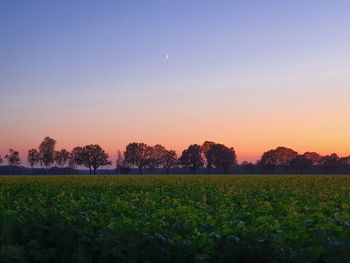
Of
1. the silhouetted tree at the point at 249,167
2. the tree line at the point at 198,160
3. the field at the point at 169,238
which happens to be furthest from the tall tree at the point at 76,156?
the field at the point at 169,238

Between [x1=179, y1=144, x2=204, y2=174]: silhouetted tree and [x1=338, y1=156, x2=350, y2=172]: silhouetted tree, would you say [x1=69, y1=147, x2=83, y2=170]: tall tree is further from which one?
[x1=338, y1=156, x2=350, y2=172]: silhouetted tree

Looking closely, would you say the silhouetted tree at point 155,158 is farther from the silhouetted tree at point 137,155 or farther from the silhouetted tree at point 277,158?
the silhouetted tree at point 277,158

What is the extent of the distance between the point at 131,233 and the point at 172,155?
17200cm

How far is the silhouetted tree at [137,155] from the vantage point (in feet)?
568

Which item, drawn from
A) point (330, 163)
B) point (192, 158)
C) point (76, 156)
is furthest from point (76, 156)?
point (330, 163)

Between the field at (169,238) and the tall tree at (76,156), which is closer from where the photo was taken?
the field at (169,238)

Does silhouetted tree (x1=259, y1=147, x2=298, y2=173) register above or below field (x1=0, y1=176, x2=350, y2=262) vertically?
above

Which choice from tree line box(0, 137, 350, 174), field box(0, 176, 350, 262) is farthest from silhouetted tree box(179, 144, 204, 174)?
field box(0, 176, 350, 262)

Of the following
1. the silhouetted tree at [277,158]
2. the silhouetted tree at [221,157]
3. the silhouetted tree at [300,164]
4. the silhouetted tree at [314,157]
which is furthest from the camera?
the silhouetted tree at [314,157]

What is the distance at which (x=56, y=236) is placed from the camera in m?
12.9

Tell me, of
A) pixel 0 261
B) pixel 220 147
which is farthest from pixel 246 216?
pixel 220 147

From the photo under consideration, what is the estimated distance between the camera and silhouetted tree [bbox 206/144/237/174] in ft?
540

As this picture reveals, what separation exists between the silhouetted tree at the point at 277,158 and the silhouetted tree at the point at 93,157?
2063 inches

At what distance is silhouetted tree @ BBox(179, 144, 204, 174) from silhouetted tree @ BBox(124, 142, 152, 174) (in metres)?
12.8
